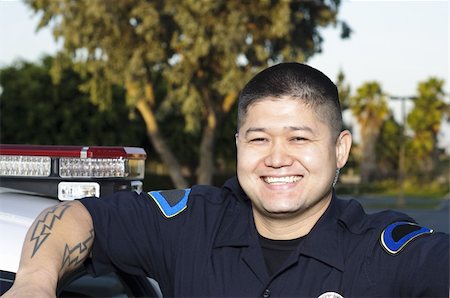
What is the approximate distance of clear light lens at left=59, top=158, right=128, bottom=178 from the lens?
8.30ft

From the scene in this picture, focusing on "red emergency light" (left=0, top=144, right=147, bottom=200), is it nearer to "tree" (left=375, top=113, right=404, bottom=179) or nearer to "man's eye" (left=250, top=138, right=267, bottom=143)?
"man's eye" (left=250, top=138, right=267, bottom=143)

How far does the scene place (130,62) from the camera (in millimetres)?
21625

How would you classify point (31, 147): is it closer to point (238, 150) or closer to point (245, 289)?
point (238, 150)

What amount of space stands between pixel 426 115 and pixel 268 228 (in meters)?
56.3

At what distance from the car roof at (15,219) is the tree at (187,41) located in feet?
59.0

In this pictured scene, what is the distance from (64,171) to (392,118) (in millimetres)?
69416

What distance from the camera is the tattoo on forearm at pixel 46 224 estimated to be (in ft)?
6.68

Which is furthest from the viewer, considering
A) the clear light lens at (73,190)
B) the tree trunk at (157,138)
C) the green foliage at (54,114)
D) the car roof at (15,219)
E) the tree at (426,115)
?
the tree at (426,115)

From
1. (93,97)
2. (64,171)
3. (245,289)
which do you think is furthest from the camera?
(93,97)

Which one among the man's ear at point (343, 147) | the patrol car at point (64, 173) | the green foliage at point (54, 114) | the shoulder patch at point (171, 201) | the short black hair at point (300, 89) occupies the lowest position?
the shoulder patch at point (171, 201)

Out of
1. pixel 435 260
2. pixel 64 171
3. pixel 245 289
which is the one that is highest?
pixel 64 171

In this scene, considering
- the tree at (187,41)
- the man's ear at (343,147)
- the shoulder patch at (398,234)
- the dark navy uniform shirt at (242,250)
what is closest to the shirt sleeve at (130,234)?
the dark navy uniform shirt at (242,250)

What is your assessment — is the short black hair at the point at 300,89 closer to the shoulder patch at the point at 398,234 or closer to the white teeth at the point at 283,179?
the white teeth at the point at 283,179

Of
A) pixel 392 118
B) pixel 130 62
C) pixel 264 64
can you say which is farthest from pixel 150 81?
pixel 392 118
